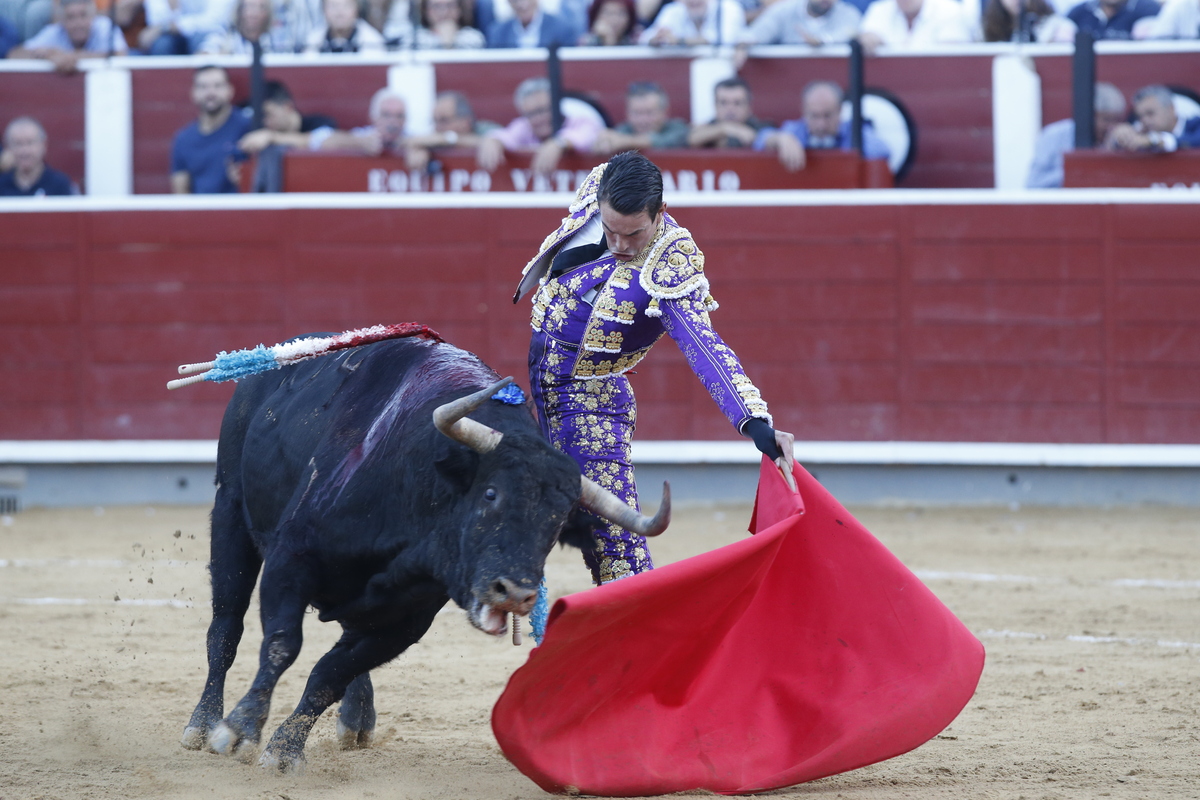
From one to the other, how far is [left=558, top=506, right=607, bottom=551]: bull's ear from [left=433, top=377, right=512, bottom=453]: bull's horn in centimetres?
32

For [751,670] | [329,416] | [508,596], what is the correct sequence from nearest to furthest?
[508,596], [751,670], [329,416]

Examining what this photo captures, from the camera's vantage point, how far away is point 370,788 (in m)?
2.75

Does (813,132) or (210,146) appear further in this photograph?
(210,146)

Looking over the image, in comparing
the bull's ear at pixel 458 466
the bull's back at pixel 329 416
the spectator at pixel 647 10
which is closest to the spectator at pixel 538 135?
the spectator at pixel 647 10

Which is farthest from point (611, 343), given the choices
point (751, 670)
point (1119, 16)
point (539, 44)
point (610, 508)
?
point (1119, 16)

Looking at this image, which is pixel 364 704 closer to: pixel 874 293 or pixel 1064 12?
pixel 874 293

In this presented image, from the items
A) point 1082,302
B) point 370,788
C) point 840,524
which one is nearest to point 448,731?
point 370,788

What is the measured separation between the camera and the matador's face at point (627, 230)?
2.70 m

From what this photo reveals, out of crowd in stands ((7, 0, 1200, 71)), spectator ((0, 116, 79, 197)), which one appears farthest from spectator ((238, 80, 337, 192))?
spectator ((0, 116, 79, 197))

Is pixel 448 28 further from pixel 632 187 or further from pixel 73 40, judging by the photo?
pixel 632 187

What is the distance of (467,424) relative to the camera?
2533 millimetres

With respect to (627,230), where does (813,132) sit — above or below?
above

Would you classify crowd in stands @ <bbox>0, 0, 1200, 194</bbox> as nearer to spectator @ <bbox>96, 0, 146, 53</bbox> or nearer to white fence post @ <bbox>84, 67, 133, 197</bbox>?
spectator @ <bbox>96, 0, 146, 53</bbox>

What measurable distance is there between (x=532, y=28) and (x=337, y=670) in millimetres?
5112
